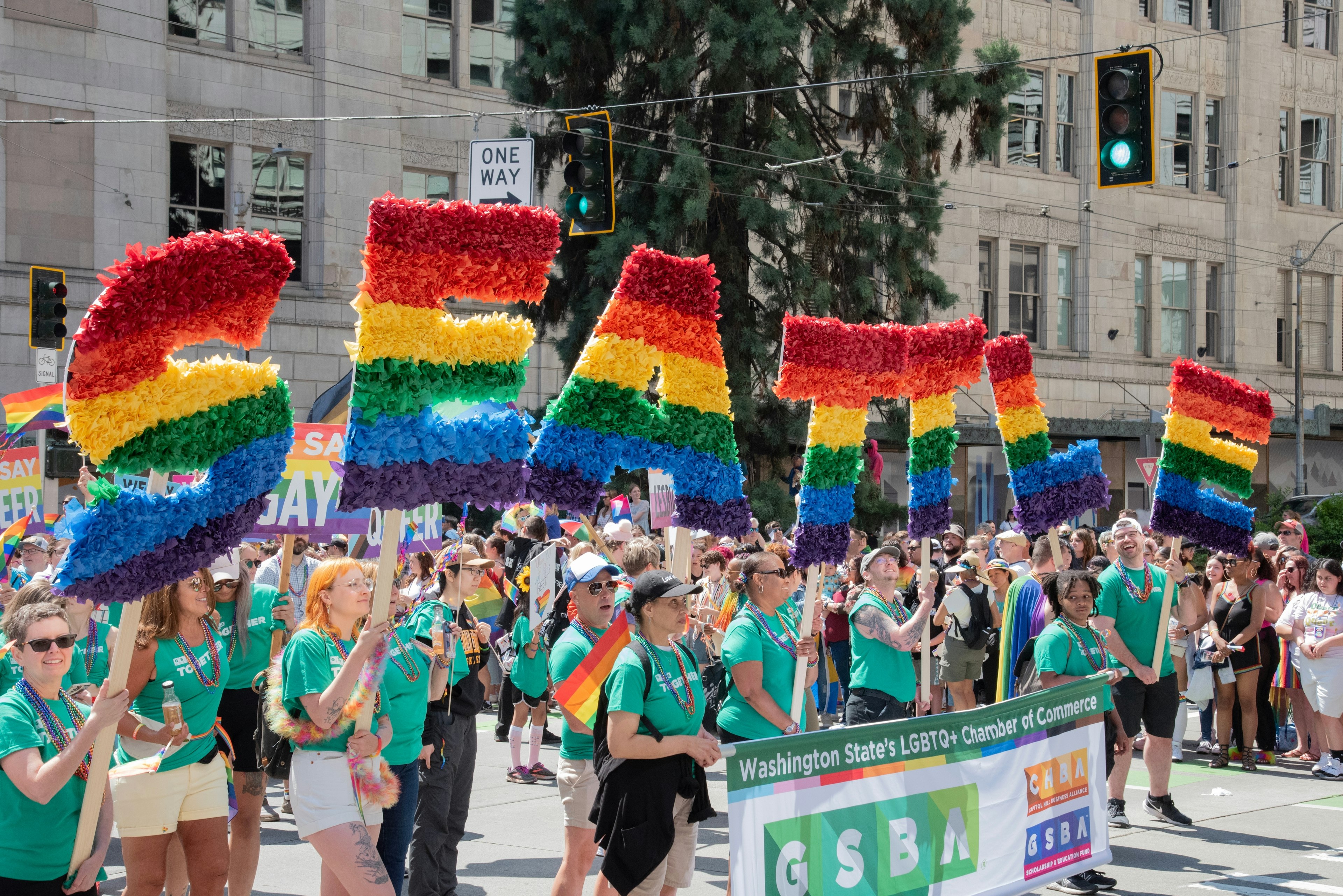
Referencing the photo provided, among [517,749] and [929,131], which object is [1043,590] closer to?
[517,749]

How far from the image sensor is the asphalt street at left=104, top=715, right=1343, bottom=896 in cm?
796

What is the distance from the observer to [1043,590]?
880cm

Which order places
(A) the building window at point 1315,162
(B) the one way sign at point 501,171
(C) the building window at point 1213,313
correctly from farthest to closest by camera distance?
(A) the building window at point 1315,162, (C) the building window at point 1213,313, (B) the one way sign at point 501,171

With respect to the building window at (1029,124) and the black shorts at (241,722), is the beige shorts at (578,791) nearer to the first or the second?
the black shorts at (241,722)

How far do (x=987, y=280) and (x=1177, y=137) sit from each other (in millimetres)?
7347

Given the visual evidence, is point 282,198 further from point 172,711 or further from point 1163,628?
point 172,711

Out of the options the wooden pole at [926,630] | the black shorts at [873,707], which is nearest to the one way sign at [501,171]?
the wooden pole at [926,630]

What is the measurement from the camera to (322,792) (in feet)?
18.0

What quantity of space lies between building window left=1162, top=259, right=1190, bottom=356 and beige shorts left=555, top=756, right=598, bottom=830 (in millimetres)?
32750

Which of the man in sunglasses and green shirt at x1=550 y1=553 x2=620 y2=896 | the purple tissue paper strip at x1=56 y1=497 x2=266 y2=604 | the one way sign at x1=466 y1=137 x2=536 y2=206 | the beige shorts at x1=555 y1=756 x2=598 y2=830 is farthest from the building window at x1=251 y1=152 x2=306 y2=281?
the purple tissue paper strip at x1=56 y1=497 x2=266 y2=604

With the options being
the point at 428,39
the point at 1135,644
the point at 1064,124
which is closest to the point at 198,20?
the point at 428,39

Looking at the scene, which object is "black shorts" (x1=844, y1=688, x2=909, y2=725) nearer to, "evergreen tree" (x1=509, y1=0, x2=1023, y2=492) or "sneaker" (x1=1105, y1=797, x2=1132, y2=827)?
"sneaker" (x1=1105, y1=797, x2=1132, y2=827)

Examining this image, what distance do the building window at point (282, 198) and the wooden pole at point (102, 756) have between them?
2018 cm

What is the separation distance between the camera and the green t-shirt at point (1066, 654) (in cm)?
820
